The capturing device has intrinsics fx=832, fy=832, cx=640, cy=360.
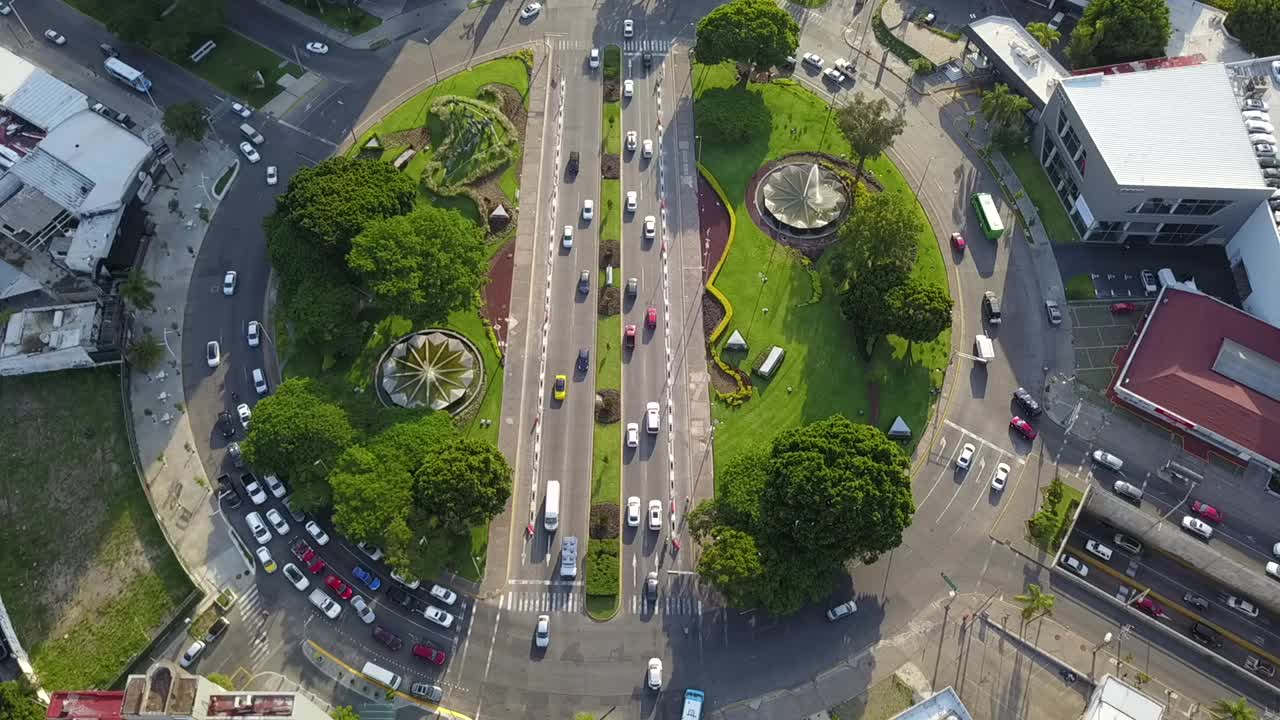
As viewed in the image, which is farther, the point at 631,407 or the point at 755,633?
the point at 631,407

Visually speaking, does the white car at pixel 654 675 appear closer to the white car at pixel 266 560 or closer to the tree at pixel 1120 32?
the white car at pixel 266 560

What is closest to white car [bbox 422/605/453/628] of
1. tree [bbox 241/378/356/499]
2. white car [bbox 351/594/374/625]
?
white car [bbox 351/594/374/625]

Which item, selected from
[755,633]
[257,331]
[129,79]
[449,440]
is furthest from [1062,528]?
[129,79]

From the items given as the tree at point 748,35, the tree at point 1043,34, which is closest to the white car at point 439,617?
the tree at point 748,35

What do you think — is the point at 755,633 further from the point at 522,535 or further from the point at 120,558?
the point at 120,558

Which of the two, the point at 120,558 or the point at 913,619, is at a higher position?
the point at 913,619

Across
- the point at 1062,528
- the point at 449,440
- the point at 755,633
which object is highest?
the point at 1062,528

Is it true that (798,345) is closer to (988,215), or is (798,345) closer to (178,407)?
(988,215)
